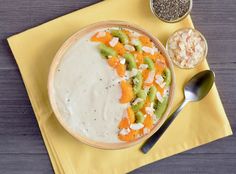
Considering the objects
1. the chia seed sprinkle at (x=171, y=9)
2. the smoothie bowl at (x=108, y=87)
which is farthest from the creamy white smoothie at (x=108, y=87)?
the chia seed sprinkle at (x=171, y=9)

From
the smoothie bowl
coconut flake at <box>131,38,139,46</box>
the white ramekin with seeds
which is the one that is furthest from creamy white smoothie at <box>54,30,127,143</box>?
the white ramekin with seeds

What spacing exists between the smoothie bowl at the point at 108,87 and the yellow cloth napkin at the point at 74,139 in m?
0.08

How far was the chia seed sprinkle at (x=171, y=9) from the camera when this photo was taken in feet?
4.32

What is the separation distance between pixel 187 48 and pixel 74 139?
458 mm

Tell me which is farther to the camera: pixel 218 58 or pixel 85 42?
pixel 218 58

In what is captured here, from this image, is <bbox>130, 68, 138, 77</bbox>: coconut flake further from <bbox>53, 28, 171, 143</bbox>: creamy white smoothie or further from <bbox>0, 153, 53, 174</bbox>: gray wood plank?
<bbox>0, 153, 53, 174</bbox>: gray wood plank

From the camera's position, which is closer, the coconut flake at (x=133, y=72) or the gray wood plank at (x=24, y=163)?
the coconut flake at (x=133, y=72)

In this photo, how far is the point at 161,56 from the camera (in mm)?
1272

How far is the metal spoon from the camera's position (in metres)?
1.31

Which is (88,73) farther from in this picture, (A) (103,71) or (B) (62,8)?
(B) (62,8)

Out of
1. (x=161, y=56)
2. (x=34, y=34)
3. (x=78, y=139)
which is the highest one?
(x=34, y=34)

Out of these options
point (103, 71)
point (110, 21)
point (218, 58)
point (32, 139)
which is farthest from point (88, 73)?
point (218, 58)

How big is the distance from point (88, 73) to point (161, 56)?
0.23 metres

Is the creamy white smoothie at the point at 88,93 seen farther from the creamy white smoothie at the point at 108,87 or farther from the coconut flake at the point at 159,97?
the coconut flake at the point at 159,97
